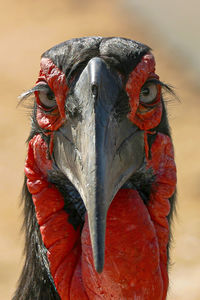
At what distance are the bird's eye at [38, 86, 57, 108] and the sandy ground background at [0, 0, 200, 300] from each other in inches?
95.5

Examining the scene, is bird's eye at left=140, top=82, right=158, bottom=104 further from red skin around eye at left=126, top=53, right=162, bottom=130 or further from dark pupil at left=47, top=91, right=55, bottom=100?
dark pupil at left=47, top=91, right=55, bottom=100

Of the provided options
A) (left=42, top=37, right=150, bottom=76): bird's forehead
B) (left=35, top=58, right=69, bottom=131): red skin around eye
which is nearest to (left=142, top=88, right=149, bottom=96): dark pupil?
(left=42, top=37, right=150, bottom=76): bird's forehead

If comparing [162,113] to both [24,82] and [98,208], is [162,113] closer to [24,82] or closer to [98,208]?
[98,208]

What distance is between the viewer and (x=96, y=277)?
7.77 ft

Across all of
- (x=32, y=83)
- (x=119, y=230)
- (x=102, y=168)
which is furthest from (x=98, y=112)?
(x=32, y=83)

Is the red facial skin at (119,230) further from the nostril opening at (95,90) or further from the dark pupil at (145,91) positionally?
the nostril opening at (95,90)

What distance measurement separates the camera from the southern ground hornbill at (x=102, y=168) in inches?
88.4

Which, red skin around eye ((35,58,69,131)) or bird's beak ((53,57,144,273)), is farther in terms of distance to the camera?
red skin around eye ((35,58,69,131))

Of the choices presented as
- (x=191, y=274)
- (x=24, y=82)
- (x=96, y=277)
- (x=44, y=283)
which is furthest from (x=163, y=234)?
(x=24, y=82)

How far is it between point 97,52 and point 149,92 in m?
0.26

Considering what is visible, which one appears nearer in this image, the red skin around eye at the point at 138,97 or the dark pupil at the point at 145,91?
the red skin around eye at the point at 138,97

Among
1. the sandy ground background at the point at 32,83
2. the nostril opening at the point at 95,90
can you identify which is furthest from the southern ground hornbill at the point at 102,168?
the sandy ground background at the point at 32,83

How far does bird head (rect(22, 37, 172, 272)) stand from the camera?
6.90 ft

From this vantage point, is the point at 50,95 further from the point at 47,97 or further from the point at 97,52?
the point at 97,52
